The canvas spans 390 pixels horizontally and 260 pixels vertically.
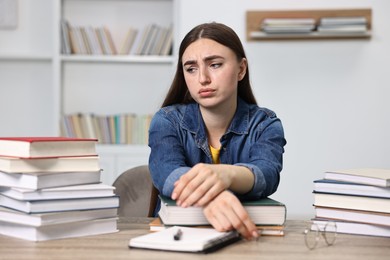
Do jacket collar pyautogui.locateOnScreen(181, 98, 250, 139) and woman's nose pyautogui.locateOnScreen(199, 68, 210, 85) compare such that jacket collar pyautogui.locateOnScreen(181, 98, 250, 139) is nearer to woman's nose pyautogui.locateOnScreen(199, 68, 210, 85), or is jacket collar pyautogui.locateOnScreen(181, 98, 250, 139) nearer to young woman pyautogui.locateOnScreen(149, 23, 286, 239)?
young woman pyautogui.locateOnScreen(149, 23, 286, 239)

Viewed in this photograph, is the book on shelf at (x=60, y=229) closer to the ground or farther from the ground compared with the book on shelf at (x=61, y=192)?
closer to the ground

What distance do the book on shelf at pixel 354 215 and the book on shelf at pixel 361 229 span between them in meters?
0.01

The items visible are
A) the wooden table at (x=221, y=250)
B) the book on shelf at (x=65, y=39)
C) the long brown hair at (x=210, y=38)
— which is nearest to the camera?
the wooden table at (x=221, y=250)

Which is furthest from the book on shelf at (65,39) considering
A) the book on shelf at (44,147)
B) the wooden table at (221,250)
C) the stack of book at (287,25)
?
the wooden table at (221,250)

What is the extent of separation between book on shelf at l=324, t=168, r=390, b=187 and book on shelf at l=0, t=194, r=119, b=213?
1.78 ft

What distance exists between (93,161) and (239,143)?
587 millimetres

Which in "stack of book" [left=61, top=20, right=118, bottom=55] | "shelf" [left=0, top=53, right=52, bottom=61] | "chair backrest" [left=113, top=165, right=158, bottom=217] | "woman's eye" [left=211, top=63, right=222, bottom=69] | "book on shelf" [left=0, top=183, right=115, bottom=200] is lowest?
"chair backrest" [left=113, top=165, right=158, bottom=217]

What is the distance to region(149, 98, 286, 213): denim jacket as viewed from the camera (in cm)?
180

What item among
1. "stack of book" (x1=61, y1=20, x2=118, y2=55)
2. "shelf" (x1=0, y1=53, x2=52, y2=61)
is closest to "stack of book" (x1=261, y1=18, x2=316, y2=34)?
"stack of book" (x1=61, y1=20, x2=118, y2=55)

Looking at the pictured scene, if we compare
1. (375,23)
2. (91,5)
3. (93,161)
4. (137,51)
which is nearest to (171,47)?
(137,51)

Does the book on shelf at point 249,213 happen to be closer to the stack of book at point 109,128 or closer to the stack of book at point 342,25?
the stack of book at point 342,25

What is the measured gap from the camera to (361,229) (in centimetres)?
149

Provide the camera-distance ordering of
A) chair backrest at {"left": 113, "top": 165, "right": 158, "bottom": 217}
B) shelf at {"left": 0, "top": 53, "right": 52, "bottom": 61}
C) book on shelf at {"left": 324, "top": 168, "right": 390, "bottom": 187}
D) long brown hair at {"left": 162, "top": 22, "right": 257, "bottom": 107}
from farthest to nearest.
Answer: shelf at {"left": 0, "top": 53, "right": 52, "bottom": 61} < chair backrest at {"left": 113, "top": 165, "right": 158, "bottom": 217} < long brown hair at {"left": 162, "top": 22, "right": 257, "bottom": 107} < book on shelf at {"left": 324, "top": 168, "right": 390, "bottom": 187}

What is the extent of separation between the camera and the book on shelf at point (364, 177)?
1.46m
